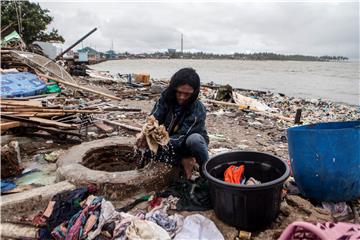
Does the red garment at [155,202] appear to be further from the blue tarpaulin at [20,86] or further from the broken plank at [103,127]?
the blue tarpaulin at [20,86]

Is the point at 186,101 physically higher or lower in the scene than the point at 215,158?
higher

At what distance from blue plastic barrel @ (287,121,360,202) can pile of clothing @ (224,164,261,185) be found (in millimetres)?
486

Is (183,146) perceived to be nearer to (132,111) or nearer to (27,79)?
(132,111)

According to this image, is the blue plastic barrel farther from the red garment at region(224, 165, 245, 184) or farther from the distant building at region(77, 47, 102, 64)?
the distant building at region(77, 47, 102, 64)

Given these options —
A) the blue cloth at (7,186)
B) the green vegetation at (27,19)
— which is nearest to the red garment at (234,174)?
the blue cloth at (7,186)

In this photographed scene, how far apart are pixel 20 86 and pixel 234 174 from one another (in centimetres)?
666

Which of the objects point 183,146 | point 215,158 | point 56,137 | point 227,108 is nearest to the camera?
point 215,158

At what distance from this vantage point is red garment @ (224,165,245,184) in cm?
267

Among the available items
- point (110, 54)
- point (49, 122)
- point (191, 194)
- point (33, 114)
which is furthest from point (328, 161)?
point (110, 54)

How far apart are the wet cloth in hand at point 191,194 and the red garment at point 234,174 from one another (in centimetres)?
29

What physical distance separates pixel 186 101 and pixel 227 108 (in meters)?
6.40

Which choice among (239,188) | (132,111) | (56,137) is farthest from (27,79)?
(239,188)

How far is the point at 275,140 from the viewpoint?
6.18 m

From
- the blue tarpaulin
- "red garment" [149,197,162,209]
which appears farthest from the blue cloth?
the blue tarpaulin
